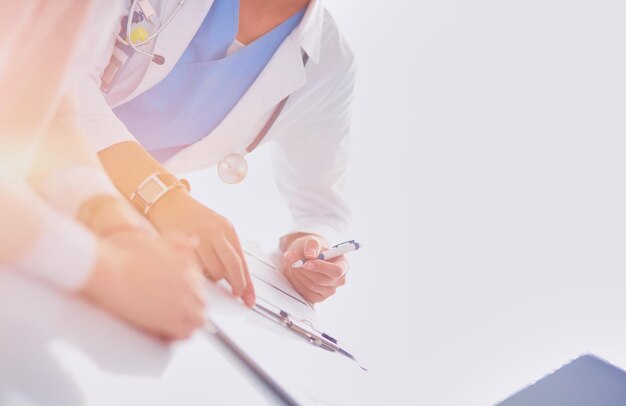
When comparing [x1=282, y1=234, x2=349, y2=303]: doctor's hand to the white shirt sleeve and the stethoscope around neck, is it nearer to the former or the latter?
the stethoscope around neck

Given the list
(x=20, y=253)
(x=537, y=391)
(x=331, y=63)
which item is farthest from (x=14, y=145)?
(x=331, y=63)

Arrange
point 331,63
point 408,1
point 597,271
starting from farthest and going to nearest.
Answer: point 408,1 < point 597,271 < point 331,63

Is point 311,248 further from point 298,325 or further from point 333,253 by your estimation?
point 298,325

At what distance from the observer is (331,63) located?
98cm

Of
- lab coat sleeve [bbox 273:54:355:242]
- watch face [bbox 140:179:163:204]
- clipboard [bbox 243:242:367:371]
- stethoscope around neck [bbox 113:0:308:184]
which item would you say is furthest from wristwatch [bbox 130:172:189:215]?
lab coat sleeve [bbox 273:54:355:242]

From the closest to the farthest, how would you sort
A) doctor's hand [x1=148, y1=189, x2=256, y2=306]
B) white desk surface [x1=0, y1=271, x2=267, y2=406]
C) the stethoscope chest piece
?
white desk surface [x1=0, y1=271, x2=267, y2=406], doctor's hand [x1=148, y1=189, x2=256, y2=306], the stethoscope chest piece

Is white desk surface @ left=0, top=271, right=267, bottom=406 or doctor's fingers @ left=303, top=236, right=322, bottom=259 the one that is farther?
doctor's fingers @ left=303, top=236, right=322, bottom=259

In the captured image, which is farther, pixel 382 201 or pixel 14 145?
pixel 382 201

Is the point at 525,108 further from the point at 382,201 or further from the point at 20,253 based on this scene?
the point at 20,253

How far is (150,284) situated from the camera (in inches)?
10.2

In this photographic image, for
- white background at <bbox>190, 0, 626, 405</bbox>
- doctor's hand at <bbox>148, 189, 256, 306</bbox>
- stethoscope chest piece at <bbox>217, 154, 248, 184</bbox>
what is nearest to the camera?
doctor's hand at <bbox>148, 189, 256, 306</bbox>

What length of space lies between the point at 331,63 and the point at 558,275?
0.81 meters

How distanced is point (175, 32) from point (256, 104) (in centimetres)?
17

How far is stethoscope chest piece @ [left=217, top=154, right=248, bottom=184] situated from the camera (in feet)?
3.21
